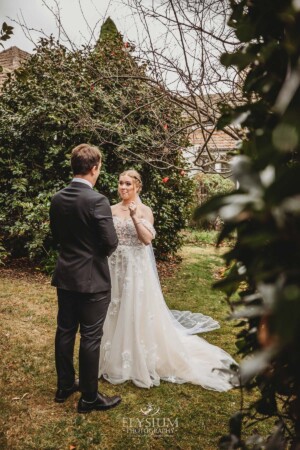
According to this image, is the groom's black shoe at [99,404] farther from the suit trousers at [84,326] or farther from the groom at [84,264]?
the suit trousers at [84,326]

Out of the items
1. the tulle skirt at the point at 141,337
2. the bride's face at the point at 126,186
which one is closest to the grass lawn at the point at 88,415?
the tulle skirt at the point at 141,337

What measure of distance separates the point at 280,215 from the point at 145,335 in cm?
357

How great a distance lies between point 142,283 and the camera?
3877 millimetres

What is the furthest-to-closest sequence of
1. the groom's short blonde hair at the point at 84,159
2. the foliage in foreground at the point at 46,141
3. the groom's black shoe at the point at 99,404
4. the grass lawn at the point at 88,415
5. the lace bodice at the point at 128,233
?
the foliage in foreground at the point at 46,141 → the lace bodice at the point at 128,233 → the groom's black shoe at the point at 99,404 → the groom's short blonde hair at the point at 84,159 → the grass lawn at the point at 88,415

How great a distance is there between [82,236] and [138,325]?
1464 millimetres

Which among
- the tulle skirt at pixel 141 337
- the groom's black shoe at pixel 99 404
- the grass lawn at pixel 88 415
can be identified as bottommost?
the grass lawn at pixel 88 415

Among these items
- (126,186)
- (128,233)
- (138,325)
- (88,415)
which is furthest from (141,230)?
(88,415)

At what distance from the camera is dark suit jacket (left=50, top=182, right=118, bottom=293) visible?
2807 millimetres

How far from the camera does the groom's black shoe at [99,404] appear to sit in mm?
3049

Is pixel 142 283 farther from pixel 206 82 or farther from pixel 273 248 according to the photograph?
pixel 273 248

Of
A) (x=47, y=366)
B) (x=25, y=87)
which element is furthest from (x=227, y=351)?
(x=25, y=87)

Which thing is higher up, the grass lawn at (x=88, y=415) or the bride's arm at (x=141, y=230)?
the bride's arm at (x=141, y=230)

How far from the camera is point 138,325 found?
3.77 meters

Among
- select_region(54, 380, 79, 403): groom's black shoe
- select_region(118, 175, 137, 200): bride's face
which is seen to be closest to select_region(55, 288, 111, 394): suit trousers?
select_region(54, 380, 79, 403): groom's black shoe
